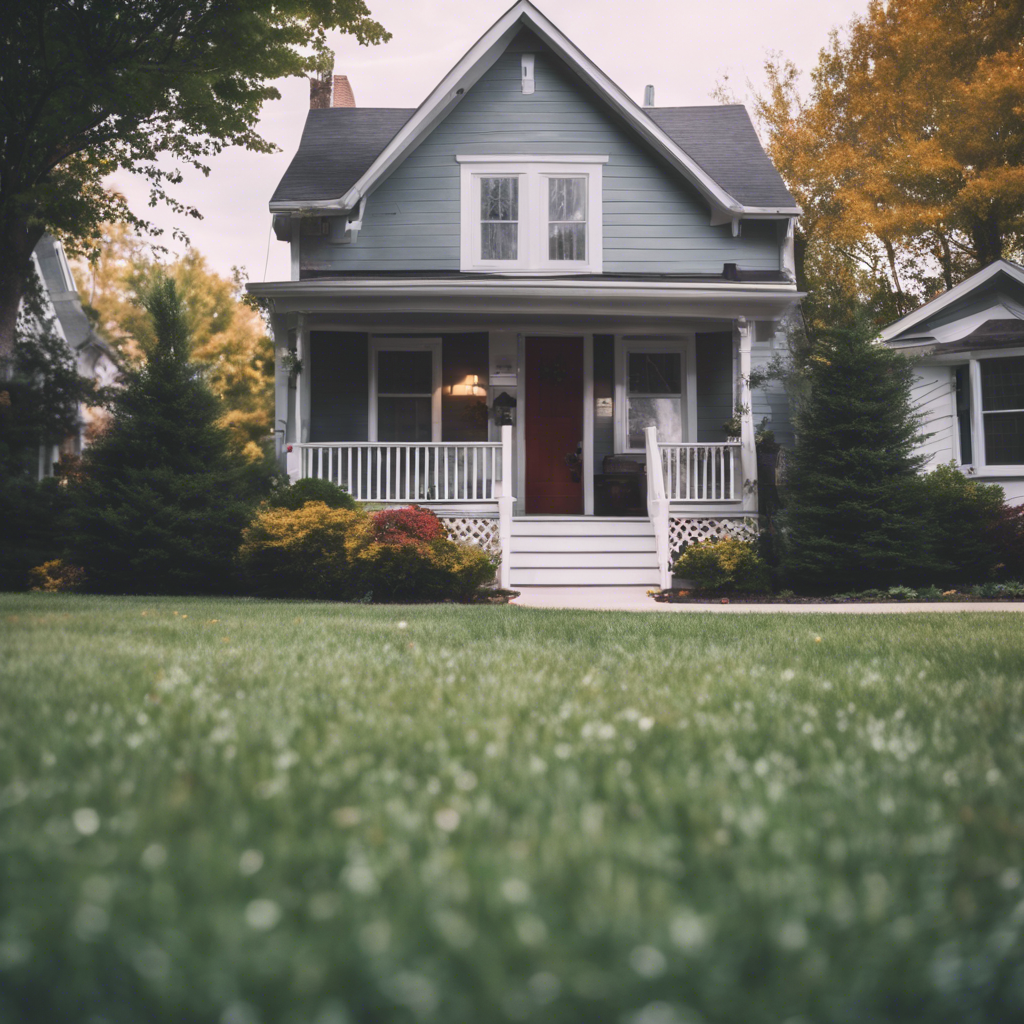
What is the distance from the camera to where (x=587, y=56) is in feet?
46.6

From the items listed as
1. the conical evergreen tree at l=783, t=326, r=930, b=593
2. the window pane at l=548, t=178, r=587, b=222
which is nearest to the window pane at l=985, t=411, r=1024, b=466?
the conical evergreen tree at l=783, t=326, r=930, b=593

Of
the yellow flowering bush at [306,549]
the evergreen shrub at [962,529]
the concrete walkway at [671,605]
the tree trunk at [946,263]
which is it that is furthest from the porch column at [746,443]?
the tree trunk at [946,263]

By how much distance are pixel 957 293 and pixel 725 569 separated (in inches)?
298

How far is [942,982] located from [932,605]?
9.47m

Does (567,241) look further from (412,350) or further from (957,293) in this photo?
(957,293)

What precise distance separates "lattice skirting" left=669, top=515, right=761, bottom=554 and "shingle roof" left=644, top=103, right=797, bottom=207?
17.2ft

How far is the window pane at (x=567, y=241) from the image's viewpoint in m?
14.6

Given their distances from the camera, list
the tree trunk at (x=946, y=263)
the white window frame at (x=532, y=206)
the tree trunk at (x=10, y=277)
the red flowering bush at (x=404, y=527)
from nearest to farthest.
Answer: the red flowering bush at (x=404, y=527)
the tree trunk at (x=10, y=277)
the white window frame at (x=532, y=206)
the tree trunk at (x=946, y=263)

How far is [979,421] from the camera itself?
15055 millimetres

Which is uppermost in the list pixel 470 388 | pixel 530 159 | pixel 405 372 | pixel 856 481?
pixel 530 159

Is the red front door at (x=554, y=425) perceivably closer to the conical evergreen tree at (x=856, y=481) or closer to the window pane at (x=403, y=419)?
the window pane at (x=403, y=419)

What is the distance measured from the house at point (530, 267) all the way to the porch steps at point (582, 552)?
3.88 ft

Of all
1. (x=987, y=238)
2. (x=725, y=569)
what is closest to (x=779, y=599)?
(x=725, y=569)

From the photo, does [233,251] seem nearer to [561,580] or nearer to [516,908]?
[561,580]
